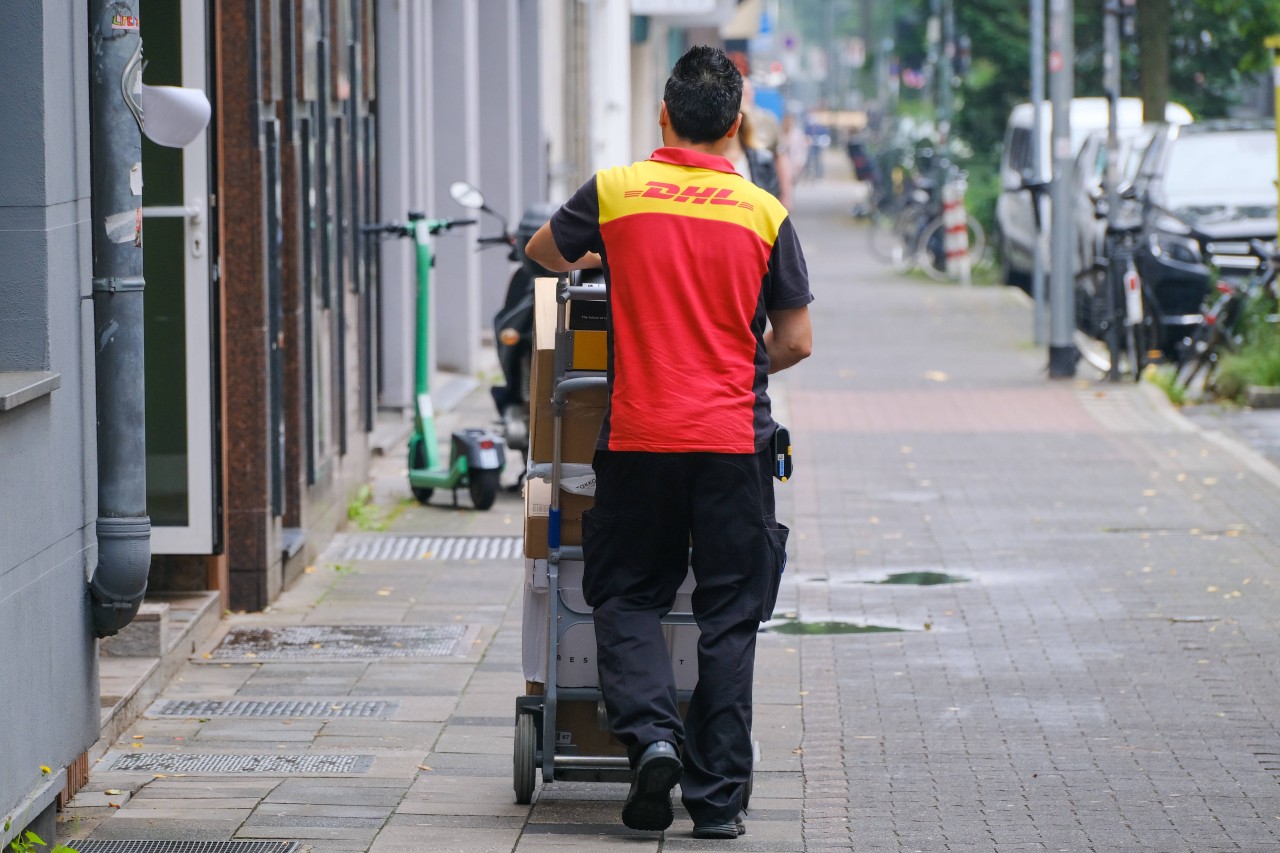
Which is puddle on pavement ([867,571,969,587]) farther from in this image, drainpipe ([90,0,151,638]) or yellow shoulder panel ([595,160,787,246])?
drainpipe ([90,0,151,638])

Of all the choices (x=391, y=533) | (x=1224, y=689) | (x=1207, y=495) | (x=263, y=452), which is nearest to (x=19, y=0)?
(x=263, y=452)

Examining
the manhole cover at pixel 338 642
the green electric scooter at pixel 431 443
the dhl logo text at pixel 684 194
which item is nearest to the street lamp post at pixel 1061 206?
the green electric scooter at pixel 431 443

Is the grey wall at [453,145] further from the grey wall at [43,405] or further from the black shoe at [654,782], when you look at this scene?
the black shoe at [654,782]

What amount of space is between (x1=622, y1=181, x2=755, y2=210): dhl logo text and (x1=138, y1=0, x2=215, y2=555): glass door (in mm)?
2749

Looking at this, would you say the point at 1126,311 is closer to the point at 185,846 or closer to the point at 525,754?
the point at 525,754

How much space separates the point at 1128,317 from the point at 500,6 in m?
6.06

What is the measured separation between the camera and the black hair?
16.6 feet

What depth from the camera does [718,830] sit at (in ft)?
16.7

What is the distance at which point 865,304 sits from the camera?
76.0ft

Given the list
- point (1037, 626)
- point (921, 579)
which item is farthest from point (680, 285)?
point (921, 579)

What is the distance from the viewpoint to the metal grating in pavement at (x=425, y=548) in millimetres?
9227

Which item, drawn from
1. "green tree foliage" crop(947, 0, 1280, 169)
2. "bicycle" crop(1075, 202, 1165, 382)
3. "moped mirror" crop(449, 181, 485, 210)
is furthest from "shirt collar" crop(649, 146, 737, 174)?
"green tree foliage" crop(947, 0, 1280, 169)

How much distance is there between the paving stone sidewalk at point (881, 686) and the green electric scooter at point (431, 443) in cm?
16

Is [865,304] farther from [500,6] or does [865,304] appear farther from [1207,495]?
[1207,495]
